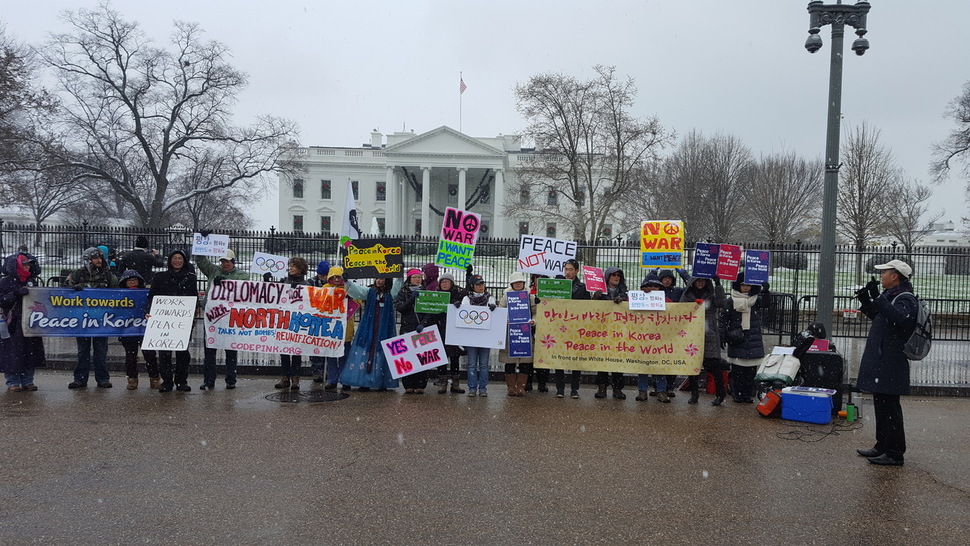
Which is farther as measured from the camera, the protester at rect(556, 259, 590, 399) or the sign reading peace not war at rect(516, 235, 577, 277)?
the sign reading peace not war at rect(516, 235, 577, 277)

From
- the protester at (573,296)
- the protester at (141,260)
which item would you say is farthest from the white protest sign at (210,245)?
the protester at (573,296)

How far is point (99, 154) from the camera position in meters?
41.2

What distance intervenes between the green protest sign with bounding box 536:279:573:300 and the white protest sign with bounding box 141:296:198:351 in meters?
4.74

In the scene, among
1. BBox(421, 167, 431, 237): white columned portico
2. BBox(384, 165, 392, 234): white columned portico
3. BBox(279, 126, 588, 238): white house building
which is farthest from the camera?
BBox(384, 165, 392, 234): white columned portico

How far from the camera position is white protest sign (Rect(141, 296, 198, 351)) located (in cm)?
966

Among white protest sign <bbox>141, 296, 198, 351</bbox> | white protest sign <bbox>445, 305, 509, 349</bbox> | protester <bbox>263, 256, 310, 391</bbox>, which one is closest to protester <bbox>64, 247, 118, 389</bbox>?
white protest sign <bbox>141, 296, 198, 351</bbox>

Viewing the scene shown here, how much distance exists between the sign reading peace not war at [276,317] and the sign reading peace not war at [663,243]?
441 cm

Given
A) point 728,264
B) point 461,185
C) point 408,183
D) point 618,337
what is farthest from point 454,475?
point 408,183

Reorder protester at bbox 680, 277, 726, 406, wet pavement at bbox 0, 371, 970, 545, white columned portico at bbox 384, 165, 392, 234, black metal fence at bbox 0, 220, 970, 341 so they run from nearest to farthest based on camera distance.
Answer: wet pavement at bbox 0, 371, 970, 545 → protester at bbox 680, 277, 726, 406 → black metal fence at bbox 0, 220, 970, 341 → white columned portico at bbox 384, 165, 392, 234

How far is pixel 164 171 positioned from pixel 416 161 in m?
37.6

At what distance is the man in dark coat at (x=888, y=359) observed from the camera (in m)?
6.56

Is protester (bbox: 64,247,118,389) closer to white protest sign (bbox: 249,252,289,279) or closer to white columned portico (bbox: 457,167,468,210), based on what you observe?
white protest sign (bbox: 249,252,289,279)

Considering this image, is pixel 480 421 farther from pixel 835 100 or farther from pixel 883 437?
pixel 835 100

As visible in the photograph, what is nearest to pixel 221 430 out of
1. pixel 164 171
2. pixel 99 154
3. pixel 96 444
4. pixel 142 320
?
pixel 96 444
